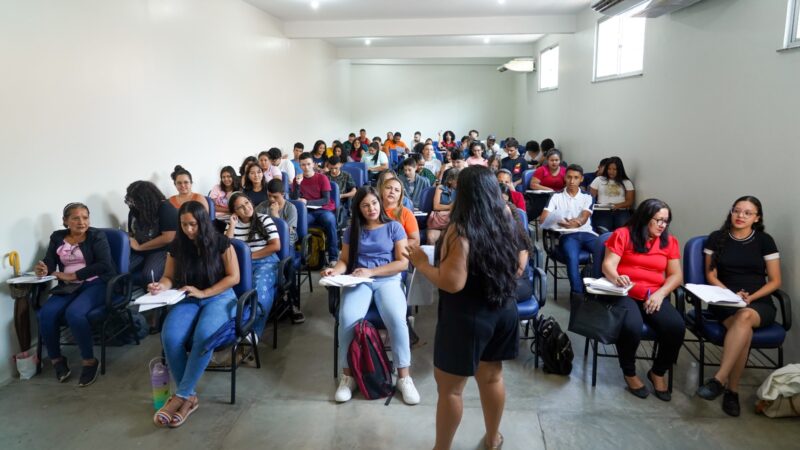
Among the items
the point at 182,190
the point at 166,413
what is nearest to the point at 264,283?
the point at 166,413

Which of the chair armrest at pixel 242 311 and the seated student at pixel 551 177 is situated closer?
the chair armrest at pixel 242 311

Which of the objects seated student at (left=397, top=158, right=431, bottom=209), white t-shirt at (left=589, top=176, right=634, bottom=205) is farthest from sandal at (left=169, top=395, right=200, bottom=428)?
white t-shirt at (left=589, top=176, right=634, bottom=205)

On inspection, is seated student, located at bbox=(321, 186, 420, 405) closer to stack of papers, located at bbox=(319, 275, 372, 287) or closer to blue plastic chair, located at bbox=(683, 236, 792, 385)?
stack of papers, located at bbox=(319, 275, 372, 287)

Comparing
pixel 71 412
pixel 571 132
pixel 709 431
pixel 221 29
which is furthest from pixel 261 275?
pixel 571 132

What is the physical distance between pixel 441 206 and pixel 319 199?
65.6 inches

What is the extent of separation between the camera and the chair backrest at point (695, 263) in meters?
3.39

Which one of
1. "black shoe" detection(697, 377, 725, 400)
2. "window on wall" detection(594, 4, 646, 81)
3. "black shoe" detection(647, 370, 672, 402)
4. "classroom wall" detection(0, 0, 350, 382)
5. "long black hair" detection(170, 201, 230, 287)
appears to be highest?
"window on wall" detection(594, 4, 646, 81)

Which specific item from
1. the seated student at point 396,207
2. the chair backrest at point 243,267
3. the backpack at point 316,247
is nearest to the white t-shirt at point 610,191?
the seated student at point 396,207

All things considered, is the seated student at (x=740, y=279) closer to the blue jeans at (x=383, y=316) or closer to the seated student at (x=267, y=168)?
the blue jeans at (x=383, y=316)

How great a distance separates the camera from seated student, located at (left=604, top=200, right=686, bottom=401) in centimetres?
307

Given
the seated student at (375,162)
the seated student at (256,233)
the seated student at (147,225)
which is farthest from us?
the seated student at (375,162)

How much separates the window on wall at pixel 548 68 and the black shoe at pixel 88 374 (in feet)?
30.0

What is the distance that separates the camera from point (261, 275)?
3.67 meters

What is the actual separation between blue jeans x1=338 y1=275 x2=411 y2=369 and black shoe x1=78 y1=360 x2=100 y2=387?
5.55 feet
